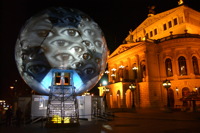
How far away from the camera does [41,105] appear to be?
45.7 ft

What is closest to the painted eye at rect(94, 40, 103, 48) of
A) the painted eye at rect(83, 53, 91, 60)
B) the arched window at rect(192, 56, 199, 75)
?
the painted eye at rect(83, 53, 91, 60)

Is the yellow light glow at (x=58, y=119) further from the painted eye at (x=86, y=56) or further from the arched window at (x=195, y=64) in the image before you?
the arched window at (x=195, y=64)

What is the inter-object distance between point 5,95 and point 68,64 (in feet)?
144

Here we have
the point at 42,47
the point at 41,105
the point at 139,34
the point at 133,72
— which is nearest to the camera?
the point at 42,47

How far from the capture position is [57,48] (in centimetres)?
925

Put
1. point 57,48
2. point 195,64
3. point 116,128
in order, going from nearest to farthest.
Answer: point 57,48 < point 116,128 < point 195,64

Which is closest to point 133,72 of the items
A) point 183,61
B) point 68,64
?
point 183,61

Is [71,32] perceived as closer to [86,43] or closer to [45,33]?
[86,43]

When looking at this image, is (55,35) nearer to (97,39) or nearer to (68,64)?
(68,64)

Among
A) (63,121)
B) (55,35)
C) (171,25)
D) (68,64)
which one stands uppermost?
(171,25)

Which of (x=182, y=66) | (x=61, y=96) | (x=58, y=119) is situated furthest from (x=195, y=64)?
(x=61, y=96)

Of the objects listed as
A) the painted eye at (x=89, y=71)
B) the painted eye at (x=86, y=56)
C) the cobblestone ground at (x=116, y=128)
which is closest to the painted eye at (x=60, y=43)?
the painted eye at (x=86, y=56)

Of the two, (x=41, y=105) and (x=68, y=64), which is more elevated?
(x=68, y=64)

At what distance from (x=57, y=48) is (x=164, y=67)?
33.4m
